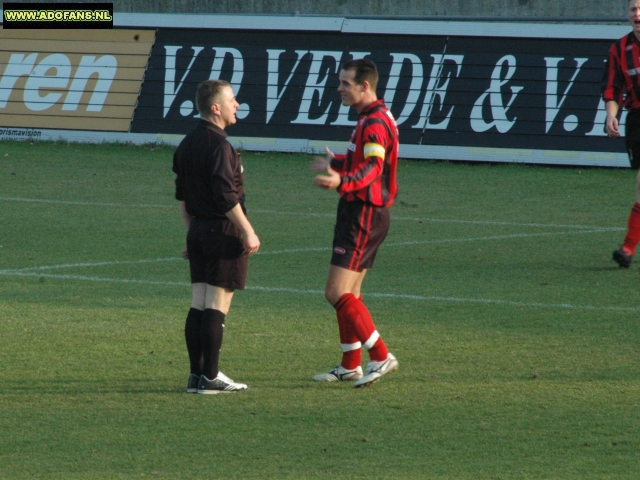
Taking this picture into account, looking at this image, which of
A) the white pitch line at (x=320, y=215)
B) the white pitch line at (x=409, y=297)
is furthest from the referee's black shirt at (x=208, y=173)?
the white pitch line at (x=320, y=215)

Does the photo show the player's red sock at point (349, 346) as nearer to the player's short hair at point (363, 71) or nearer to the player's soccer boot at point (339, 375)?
the player's soccer boot at point (339, 375)

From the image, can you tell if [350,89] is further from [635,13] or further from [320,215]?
[320,215]

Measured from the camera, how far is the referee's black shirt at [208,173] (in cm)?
584

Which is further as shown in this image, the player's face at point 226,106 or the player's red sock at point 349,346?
the player's red sock at point 349,346

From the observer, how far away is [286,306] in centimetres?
835

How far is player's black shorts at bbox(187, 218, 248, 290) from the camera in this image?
19.6 ft

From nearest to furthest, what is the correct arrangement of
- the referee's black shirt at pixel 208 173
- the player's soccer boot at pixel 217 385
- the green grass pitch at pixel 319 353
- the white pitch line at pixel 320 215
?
the green grass pitch at pixel 319 353 < the referee's black shirt at pixel 208 173 < the player's soccer boot at pixel 217 385 < the white pitch line at pixel 320 215

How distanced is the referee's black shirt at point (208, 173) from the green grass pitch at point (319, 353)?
97cm

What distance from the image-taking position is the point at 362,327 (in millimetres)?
6238

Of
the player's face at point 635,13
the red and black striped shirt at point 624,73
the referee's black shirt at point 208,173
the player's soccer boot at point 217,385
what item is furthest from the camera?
the red and black striped shirt at point 624,73

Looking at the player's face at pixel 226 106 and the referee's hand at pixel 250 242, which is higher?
the player's face at pixel 226 106

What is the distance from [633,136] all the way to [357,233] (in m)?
5.08

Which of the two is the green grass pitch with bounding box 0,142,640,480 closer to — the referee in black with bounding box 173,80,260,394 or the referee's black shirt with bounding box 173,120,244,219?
the referee in black with bounding box 173,80,260,394

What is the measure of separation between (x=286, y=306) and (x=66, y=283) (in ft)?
6.53
